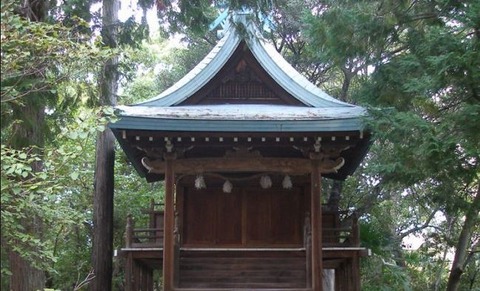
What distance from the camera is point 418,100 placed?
32.1 feet

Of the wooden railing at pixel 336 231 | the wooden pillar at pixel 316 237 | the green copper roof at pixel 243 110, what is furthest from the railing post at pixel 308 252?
the green copper roof at pixel 243 110

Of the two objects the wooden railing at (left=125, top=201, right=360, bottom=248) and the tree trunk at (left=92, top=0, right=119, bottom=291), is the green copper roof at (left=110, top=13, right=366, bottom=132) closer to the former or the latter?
the wooden railing at (left=125, top=201, right=360, bottom=248)

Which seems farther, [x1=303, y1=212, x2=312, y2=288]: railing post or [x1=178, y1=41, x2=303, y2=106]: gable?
[x1=178, y1=41, x2=303, y2=106]: gable

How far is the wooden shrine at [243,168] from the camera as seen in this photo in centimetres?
870

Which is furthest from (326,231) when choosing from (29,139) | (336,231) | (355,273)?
(29,139)

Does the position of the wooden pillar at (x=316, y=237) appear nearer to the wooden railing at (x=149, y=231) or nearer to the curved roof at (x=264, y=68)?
the curved roof at (x=264, y=68)

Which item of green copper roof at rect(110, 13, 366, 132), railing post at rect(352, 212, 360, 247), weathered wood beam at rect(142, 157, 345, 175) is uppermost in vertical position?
green copper roof at rect(110, 13, 366, 132)

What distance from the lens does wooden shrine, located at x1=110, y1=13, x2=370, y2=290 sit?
8695 millimetres

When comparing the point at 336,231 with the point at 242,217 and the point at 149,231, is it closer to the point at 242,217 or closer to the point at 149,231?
the point at 242,217

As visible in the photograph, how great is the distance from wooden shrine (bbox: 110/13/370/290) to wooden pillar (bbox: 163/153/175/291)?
2 cm

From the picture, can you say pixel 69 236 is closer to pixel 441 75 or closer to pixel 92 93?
pixel 92 93

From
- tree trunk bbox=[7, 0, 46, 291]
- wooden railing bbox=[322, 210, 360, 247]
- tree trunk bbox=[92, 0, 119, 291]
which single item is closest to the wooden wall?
wooden railing bbox=[322, 210, 360, 247]

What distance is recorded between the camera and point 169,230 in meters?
8.84

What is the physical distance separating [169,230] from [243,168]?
4.96ft
